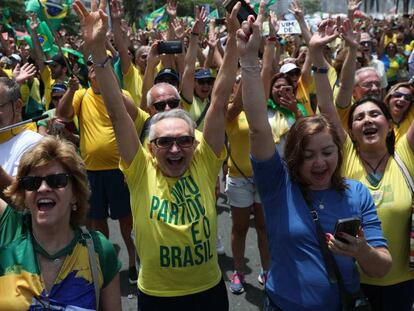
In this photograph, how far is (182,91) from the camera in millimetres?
3896

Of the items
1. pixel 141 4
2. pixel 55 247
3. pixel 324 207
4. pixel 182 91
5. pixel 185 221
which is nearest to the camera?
pixel 55 247

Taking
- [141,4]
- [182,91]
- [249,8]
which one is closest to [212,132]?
[249,8]

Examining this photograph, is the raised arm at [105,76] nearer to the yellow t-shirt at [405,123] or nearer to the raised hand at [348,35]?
the raised hand at [348,35]

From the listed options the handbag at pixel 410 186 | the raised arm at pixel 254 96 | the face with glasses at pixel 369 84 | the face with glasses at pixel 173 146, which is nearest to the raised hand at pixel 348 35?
the face with glasses at pixel 369 84

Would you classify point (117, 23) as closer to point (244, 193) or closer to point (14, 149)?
point (244, 193)

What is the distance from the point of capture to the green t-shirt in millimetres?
1760

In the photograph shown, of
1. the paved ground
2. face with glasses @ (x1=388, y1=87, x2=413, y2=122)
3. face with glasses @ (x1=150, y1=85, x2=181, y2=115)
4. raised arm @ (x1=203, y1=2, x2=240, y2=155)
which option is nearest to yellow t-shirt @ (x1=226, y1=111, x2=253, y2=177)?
face with glasses @ (x1=150, y1=85, x2=181, y2=115)

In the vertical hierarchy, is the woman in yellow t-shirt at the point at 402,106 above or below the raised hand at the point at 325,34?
below

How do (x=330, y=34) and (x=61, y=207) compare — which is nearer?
(x=61, y=207)

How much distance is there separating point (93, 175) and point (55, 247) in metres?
2.27

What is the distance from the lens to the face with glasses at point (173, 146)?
234cm

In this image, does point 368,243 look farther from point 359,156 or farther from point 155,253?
point 155,253

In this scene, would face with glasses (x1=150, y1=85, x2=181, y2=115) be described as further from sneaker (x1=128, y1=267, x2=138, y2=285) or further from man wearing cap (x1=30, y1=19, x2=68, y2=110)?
man wearing cap (x1=30, y1=19, x2=68, y2=110)

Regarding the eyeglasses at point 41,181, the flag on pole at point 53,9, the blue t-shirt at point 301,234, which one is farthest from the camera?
the flag on pole at point 53,9
